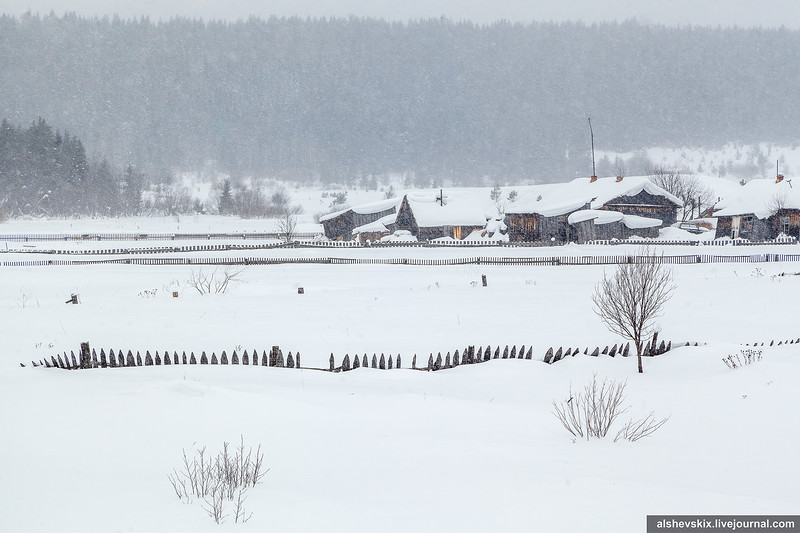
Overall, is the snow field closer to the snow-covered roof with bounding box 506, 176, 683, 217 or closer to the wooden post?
the wooden post

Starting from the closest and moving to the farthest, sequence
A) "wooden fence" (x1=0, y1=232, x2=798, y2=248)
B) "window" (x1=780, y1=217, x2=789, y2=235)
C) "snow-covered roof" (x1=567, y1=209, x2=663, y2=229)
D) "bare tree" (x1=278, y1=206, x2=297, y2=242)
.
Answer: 1. "wooden fence" (x1=0, y1=232, x2=798, y2=248)
2. "window" (x1=780, y1=217, x2=789, y2=235)
3. "snow-covered roof" (x1=567, y1=209, x2=663, y2=229)
4. "bare tree" (x1=278, y1=206, x2=297, y2=242)

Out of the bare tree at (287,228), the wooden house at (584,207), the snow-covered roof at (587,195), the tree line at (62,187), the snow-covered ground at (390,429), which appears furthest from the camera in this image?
the tree line at (62,187)

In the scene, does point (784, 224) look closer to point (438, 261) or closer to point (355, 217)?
point (438, 261)

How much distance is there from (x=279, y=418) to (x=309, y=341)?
24.0 ft

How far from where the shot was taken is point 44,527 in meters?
Answer: 5.28

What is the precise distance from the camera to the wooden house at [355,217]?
2660 inches

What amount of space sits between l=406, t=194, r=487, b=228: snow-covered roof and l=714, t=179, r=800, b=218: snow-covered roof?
23.1 metres

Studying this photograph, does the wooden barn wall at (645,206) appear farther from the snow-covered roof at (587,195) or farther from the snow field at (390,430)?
the snow field at (390,430)

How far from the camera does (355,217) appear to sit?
67875 mm

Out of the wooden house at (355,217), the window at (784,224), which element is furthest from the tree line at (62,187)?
the window at (784,224)

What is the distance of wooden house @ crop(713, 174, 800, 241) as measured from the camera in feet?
185

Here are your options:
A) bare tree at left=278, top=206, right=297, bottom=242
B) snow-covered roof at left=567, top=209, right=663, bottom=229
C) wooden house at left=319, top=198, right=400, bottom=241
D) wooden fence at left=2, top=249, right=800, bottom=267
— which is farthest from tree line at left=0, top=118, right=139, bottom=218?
snow-covered roof at left=567, top=209, right=663, bottom=229

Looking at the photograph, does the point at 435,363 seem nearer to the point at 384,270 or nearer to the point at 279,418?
the point at 279,418

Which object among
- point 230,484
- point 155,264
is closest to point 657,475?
point 230,484
